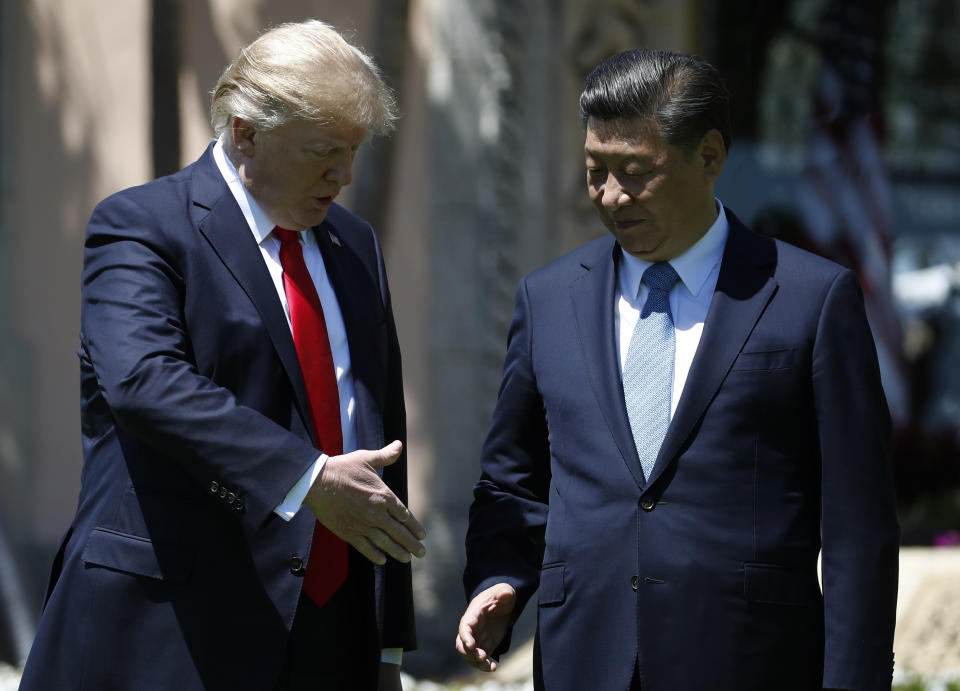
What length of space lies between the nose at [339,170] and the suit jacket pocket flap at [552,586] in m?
0.94

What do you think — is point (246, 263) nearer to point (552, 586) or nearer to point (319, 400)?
point (319, 400)

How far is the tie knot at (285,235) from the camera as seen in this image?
10.5 ft

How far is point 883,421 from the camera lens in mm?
2869

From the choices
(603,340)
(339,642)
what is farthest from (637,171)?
(339,642)

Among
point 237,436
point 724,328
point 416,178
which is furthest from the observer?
point 416,178

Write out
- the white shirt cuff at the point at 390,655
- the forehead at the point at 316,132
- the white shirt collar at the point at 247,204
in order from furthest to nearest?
1. the white shirt cuff at the point at 390,655
2. the white shirt collar at the point at 247,204
3. the forehead at the point at 316,132

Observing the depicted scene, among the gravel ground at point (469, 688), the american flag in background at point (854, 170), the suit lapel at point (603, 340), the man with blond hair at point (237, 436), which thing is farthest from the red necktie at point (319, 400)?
the american flag in background at point (854, 170)

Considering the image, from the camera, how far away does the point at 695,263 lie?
9.95 ft

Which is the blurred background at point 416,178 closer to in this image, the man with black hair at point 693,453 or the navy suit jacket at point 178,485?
the navy suit jacket at point 178,485

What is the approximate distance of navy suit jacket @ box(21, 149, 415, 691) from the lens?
2863mm

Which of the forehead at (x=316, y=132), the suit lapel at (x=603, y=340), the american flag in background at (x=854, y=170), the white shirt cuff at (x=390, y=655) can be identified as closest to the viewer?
the suit lapel at (x=603, y=340)

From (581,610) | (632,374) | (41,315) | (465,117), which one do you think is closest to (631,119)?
(632,374)

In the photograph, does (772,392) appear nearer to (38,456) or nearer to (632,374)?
(632,374)

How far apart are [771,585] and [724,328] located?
524 millimetres
